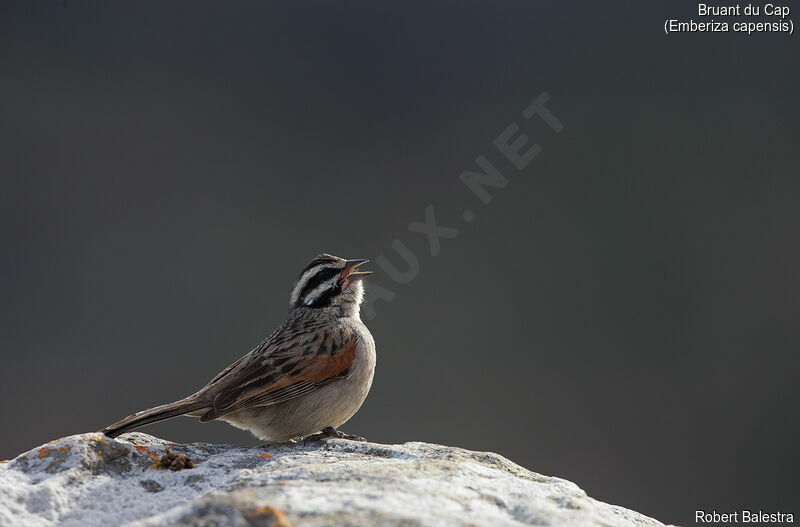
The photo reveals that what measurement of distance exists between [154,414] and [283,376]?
118 cm

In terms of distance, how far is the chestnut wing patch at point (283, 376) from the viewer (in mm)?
6199

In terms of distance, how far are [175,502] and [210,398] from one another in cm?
245

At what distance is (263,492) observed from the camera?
127 inches

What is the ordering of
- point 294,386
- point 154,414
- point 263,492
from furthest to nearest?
point 294,386 → point 154,414 → point 263,492

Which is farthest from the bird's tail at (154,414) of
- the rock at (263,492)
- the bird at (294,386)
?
the rock at (263,492)

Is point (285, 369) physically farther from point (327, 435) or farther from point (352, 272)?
point (352, 272)

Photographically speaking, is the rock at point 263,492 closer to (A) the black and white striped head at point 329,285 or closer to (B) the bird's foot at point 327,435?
(B) the bird's foot at point 327,435

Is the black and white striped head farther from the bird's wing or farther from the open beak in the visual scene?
the bird's wing

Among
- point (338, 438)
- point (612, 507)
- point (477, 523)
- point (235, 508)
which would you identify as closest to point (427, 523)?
point (477, 523)

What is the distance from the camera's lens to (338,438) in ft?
20.4

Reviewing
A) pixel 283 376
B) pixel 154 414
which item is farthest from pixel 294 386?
pixel 154 414

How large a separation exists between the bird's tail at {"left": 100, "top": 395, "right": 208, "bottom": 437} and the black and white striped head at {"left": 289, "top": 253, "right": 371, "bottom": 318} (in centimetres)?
178

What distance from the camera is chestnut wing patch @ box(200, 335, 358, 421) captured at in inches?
244

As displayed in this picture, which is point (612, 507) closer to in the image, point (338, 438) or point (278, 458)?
point (278, 458)
